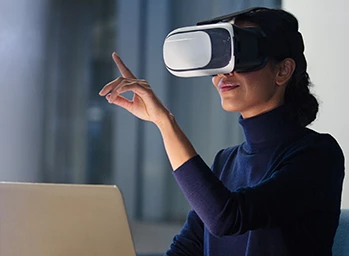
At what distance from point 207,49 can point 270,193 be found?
23 centimetres

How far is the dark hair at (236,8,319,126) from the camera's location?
998 mm

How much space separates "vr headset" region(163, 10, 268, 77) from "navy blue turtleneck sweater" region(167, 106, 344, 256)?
14cm

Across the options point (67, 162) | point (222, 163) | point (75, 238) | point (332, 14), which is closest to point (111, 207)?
point (75, 238)

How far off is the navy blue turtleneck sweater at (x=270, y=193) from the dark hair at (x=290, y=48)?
42 mm

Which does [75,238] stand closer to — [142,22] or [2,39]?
[2,39]

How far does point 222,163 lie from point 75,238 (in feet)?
1.40

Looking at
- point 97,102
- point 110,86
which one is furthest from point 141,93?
point 97,102

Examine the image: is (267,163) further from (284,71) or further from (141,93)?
(141,93)

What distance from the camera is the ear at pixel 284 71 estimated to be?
40.6 inches

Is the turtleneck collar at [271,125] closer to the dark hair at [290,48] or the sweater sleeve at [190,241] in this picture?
the dark hair at [290,48]

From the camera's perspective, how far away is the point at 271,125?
103 centimetres

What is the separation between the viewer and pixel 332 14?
149 centimetres

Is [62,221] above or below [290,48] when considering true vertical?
below

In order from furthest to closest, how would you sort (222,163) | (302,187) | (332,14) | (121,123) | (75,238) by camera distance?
(121,123), (332,14), (222,163), (302,187), (75,238)
